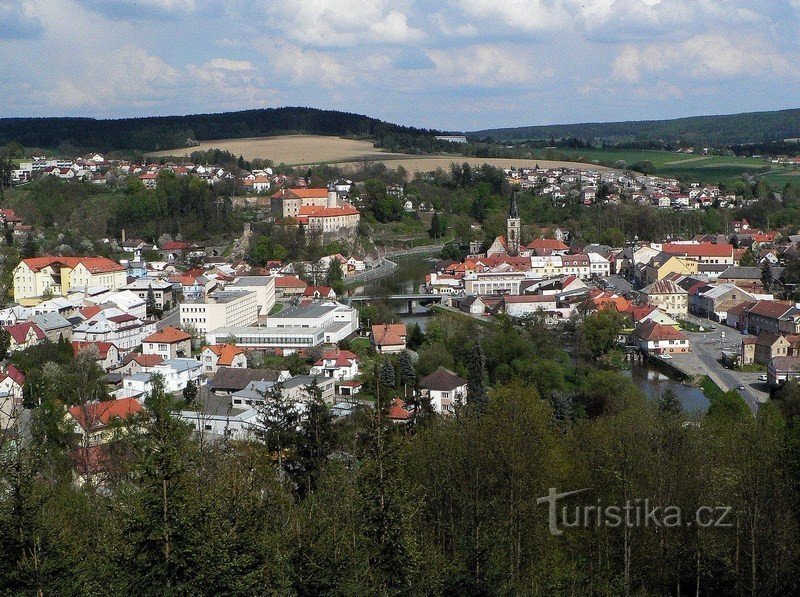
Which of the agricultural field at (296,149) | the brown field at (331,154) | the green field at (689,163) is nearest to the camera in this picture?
the brown field at (331,154)

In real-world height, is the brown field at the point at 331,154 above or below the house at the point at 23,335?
above

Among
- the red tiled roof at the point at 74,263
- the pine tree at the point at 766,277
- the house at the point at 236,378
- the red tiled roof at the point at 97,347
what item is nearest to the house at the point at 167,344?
the red tiled roof at the point at 97,347

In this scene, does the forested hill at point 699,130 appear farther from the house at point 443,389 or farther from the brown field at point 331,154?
the house at point 443,389

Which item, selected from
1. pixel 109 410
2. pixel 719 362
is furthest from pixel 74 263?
pixel 719 362

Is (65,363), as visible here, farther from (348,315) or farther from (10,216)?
(10,216)

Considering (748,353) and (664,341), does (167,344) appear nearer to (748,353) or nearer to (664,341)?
(664,341)

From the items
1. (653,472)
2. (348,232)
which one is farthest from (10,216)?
(653,472)
